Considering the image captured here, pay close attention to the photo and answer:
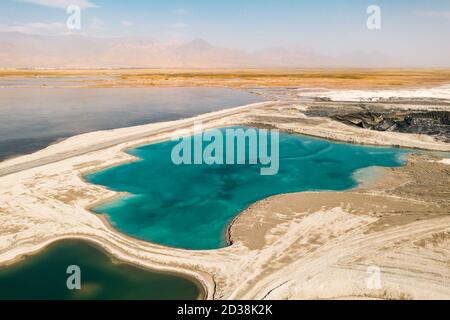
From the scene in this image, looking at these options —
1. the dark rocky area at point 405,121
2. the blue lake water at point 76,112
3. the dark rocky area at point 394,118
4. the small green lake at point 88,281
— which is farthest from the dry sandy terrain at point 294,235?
the dark rocky area at point 394,118

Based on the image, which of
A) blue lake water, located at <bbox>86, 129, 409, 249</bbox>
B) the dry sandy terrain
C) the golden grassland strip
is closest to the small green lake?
the dry sandy terrain

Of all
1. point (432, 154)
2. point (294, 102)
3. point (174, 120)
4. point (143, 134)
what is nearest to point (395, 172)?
point (432, 154)

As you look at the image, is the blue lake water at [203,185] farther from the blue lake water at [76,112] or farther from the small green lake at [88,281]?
the blue lake water at [76,112]

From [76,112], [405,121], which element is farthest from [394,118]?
[76,112]

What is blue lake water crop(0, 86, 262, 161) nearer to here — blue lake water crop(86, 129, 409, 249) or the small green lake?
blue lake water crop(86, 129, 409, 249)

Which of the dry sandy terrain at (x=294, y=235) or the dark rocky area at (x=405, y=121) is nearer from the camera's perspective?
the dry sandy terrain at (x=294, y=235)

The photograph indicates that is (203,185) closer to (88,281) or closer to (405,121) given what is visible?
(88,281)
